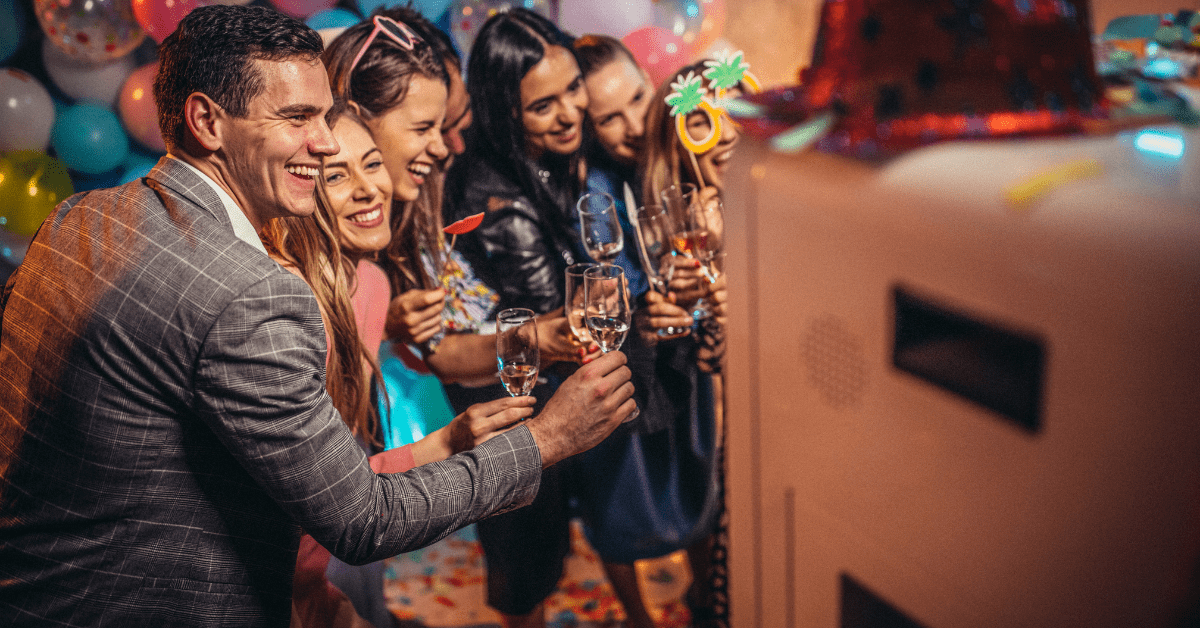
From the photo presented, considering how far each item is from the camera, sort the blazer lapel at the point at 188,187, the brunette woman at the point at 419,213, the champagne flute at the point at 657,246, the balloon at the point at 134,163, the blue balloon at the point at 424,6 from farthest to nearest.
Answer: the balloon at the point at 134,163
the blue balloon at the point at 424,6
the champagne flute at the point at 657,246
the brunette woman at the point at 419,213
the blazer lapel at the point at 188,187

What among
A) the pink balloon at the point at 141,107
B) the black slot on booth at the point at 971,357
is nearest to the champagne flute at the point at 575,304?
the black slot on booth at the point at 971,357

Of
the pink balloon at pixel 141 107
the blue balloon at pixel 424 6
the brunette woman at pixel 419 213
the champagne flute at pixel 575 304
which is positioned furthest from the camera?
the pink balloon at pixel 141 107

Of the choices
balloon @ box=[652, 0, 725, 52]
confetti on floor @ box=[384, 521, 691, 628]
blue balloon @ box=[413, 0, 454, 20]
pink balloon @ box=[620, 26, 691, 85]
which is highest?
blue balloon @ box=[413, 0, 454, 20]

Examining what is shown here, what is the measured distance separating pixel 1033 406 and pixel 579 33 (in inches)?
73.6

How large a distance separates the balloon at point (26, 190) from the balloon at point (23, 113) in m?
0.04

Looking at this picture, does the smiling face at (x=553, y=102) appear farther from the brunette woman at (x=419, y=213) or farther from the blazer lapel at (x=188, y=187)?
the blazer lapel at (x=188, y=187)

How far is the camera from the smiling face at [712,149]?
2285 mm

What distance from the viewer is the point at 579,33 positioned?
2.37m

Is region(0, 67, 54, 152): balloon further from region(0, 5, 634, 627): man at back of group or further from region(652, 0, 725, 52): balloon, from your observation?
region(652, 0, 725, 52): balloon

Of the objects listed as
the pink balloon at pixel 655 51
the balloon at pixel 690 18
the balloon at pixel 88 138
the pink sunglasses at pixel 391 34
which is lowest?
the balloon at pixel 88 138

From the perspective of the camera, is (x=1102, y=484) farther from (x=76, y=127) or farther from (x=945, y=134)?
(x=76, y=127)

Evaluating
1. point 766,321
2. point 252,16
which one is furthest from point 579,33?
point 766,321

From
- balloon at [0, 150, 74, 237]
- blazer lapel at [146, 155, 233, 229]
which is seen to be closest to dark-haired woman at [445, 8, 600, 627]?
blazer lapel at [146, 155, 233, 229]

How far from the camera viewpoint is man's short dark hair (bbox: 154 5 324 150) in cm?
140
